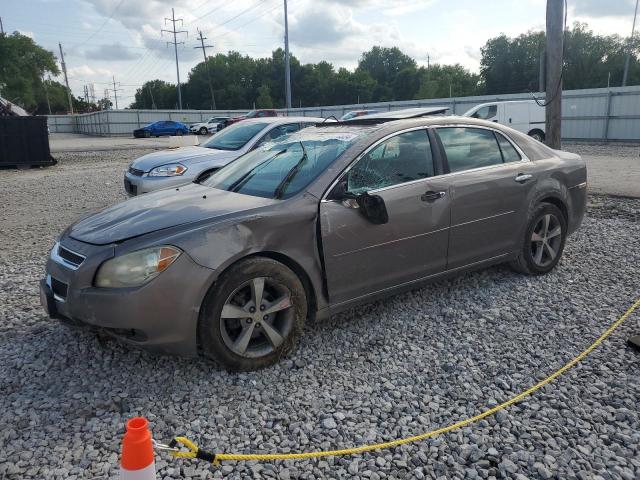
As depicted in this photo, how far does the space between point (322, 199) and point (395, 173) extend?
72 cm

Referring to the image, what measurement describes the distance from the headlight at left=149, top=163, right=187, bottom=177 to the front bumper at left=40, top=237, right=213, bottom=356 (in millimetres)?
4872

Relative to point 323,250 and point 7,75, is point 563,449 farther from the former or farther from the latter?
point 7,75

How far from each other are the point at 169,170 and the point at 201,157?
0.54 metres

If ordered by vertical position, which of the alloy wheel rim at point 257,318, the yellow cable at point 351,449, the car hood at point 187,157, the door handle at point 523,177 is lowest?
the yellow cable at point 351,449

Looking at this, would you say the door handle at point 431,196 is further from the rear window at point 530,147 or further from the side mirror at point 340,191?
the rear window at point 530,147

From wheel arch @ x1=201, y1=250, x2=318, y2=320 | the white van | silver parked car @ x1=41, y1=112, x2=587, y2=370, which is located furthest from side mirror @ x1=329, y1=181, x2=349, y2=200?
the white van

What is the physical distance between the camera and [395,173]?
395 cm

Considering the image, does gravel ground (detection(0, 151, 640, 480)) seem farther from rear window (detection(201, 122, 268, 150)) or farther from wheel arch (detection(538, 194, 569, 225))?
rear window (detection(201, 122, 268, 150))

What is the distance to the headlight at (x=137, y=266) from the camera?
3.02 m

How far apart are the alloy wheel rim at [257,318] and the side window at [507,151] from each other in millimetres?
2523

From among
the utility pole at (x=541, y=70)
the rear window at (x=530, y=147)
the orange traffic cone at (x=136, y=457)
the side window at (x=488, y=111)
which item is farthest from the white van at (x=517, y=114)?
the orange traffic cone at (x=136, y=457)

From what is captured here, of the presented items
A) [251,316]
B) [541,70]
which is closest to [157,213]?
[251,316]

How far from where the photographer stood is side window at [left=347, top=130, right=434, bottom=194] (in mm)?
3750

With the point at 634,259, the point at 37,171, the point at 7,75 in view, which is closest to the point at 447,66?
the point at 7,75
